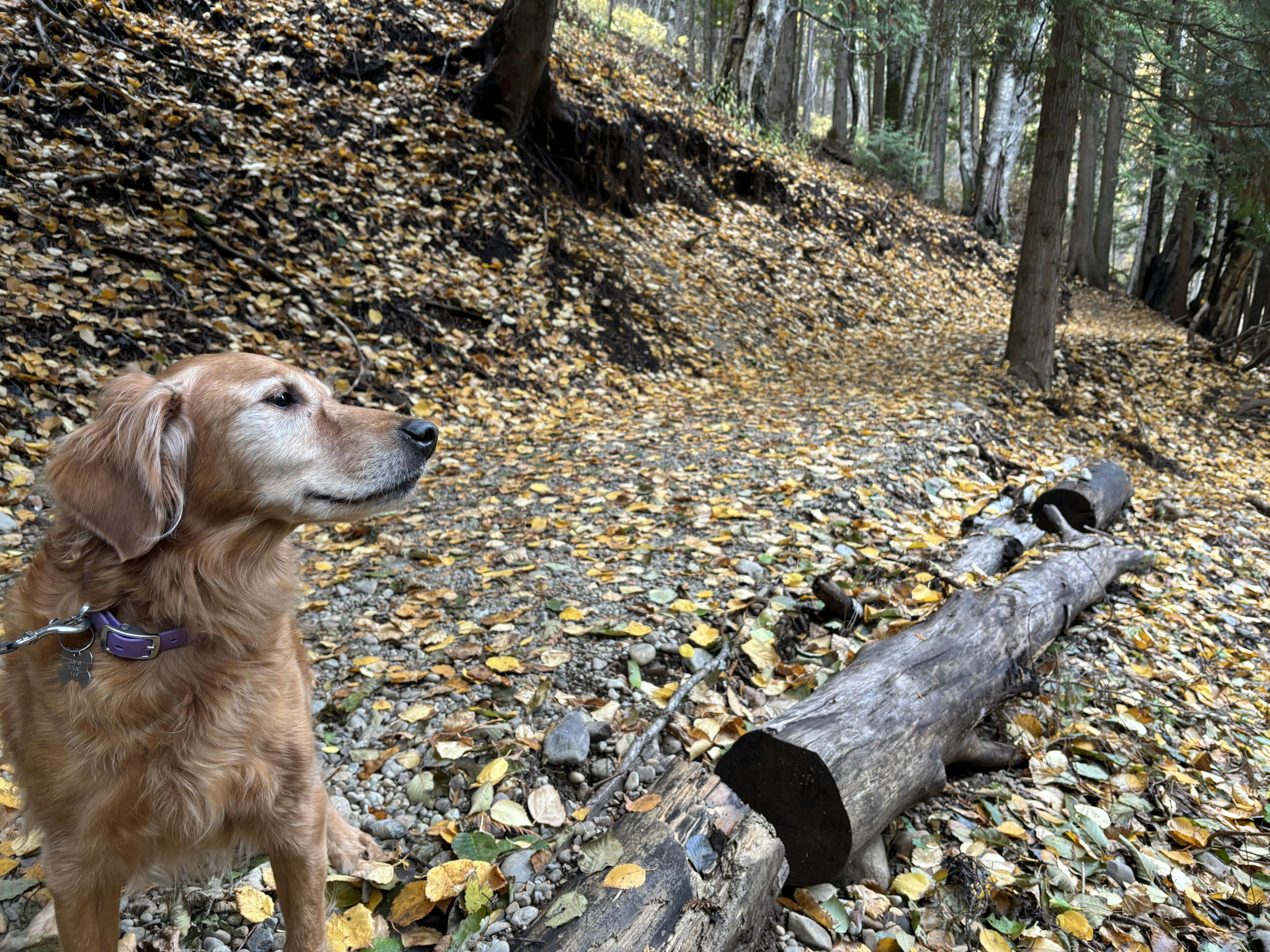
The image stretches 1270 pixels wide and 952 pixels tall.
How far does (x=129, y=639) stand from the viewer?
1.77 meters

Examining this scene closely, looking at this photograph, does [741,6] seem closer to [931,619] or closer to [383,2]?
[383,2]

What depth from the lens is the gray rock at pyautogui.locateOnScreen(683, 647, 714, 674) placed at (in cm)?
340

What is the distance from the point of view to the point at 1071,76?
323 inches

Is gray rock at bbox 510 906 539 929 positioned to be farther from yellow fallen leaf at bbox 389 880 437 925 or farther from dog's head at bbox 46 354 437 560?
dog's head at bbox 46 354 437 560

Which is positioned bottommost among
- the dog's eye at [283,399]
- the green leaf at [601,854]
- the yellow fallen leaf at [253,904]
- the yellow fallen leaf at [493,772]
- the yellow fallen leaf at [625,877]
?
the yellow fallen leaf at [253,904]

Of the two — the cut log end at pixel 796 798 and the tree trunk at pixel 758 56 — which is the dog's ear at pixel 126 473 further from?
the tree trunk at pixel 758 56

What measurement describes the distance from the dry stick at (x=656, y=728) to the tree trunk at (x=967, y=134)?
22366mm

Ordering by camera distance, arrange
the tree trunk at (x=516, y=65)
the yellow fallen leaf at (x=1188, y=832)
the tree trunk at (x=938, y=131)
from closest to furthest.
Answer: the yellow fallen leaf at (x=1188, y=832) → the tree trunk at (x=516, y=65) → the tree trunk at (x=938, y=131)

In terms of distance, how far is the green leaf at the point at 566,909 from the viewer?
6.48ft

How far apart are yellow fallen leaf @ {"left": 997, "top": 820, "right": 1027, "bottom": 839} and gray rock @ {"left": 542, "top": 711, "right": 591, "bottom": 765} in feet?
→ 5.27

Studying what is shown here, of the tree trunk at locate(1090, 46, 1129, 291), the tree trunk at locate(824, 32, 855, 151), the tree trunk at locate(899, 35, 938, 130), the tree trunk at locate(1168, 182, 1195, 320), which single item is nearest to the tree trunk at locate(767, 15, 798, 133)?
the tree trunk at locate(824, 32, 855, 151)

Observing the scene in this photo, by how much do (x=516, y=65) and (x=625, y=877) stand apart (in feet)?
35.3

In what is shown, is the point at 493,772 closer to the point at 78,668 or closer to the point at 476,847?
the point at 476,847

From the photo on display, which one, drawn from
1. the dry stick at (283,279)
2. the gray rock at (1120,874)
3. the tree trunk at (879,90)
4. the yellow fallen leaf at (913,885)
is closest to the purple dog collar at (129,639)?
the yellow fallen leaf at (913,885)
